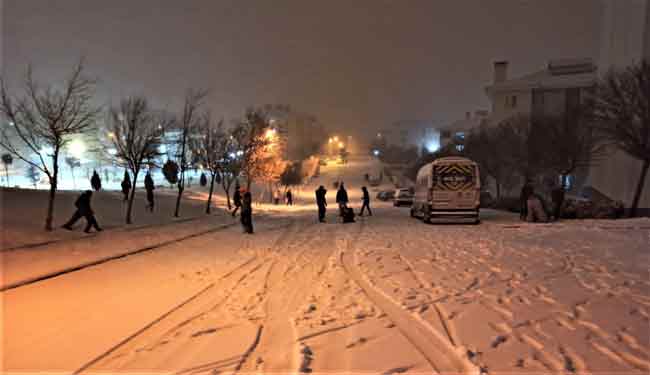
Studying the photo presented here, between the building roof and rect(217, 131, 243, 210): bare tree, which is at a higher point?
the building roof

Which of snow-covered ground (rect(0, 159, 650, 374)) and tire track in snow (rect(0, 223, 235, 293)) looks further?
tire track in snow (rect(0, 223, 235, 293))

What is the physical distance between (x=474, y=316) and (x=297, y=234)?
10.2 m

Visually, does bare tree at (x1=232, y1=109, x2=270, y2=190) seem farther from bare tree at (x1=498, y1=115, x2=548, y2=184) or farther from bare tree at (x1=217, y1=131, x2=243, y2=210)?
bare tree at (x1=498, y1=115, x2=548, y2=184)

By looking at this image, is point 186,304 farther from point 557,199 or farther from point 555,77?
point 555,77

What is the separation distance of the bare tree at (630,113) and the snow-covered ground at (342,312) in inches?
449

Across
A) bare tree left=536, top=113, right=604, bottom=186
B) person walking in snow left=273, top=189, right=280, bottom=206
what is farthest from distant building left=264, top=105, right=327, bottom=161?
bare tree left=536, top=113, right=604, bottom=186

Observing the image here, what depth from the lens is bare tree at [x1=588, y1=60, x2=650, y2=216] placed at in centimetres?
1914

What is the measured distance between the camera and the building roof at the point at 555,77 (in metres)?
46.8

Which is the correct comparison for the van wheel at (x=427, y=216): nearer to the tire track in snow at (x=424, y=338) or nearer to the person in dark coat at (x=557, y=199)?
the person in dark coat at (x=557, y=199)

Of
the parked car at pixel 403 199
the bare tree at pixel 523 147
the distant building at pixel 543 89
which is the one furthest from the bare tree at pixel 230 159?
the distant building at pixel 543 89

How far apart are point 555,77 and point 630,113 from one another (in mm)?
33470

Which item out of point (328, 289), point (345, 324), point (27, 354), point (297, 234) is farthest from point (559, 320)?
point (297, 234)

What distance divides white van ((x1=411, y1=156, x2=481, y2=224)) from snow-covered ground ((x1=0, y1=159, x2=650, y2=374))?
7.30 meters

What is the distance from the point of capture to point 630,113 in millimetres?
19562
